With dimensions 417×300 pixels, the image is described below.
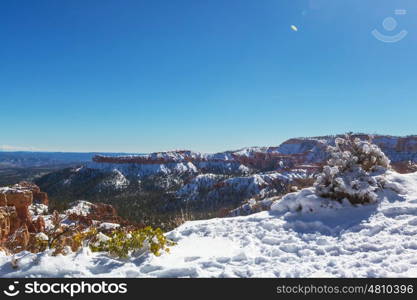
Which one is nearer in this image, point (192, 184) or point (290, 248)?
point (290, 248)

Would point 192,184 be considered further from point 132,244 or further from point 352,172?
point 132,244

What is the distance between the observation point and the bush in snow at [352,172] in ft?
31.7

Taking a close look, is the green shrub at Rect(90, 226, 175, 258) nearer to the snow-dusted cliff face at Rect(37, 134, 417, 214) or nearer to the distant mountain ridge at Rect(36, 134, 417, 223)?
the distant mountain ridge at Rect(36, 134, 417, 223)

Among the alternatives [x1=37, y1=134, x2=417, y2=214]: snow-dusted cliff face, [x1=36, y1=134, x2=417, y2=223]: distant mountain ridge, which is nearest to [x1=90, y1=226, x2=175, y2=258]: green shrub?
[x1=36, y1=134, x2=417, y2=223]: distant mountain ridge

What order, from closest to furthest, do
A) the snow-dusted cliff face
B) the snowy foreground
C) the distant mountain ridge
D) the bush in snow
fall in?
1. the snowy foreground
2. the bush in snow
3. the distant mountain ridge
4. the snow-dusted cliff face

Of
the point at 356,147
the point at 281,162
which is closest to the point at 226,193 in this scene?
the point at 281,162

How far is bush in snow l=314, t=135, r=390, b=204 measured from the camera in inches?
380

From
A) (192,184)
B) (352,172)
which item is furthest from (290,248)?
(192,184)

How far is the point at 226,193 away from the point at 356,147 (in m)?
113

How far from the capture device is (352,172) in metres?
10.8

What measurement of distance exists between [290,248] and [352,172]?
198 inches

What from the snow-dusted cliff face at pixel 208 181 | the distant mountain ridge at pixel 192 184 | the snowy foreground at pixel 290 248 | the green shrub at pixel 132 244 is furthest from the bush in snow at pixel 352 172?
the snow-dusted cliff face at pixel 208 181

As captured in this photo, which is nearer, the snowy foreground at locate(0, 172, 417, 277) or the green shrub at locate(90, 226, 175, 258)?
the snowy foreground at locate(0, 172, 417, 277)

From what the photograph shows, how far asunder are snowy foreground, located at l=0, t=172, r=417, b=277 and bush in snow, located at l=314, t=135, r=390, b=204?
0.39m
